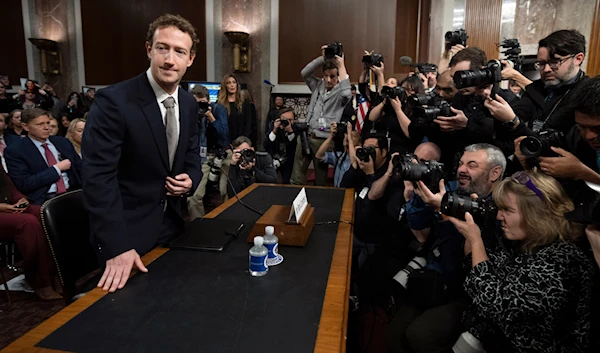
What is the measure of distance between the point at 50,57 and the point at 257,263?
29.2ft

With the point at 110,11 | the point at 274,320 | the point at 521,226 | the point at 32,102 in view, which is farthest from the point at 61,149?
the point at 110,11

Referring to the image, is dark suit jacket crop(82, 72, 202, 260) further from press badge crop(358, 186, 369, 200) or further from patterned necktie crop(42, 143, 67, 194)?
patterned necktie crop(42, 143, 67, 194)

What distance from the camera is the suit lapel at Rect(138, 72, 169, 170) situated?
141 centimetres

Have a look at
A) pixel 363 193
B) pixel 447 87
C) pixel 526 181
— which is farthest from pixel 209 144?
pixel 526 181

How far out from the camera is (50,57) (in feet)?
27.3

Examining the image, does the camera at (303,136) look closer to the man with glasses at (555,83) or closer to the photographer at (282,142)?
the photographer at (282,142)

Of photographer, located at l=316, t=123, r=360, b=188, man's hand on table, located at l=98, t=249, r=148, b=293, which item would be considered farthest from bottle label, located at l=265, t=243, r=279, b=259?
photographer, located at l=316, t=123, r=360, b=188

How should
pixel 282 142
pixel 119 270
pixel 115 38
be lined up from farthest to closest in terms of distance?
pixel 115 38 → pixel 282 142 → pixel 119 270

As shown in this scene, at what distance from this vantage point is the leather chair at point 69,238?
4.95ft

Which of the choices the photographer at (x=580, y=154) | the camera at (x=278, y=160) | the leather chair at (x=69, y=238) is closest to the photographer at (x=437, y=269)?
the photographer at (x=580, y=154)

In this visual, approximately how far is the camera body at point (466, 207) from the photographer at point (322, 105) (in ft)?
6.77

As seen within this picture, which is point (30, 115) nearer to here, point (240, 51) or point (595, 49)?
point (240, 51)

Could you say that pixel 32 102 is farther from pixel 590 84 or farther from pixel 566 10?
pixel 566 10

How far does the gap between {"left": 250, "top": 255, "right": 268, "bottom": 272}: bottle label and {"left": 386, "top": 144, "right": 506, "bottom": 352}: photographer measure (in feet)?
2.68
